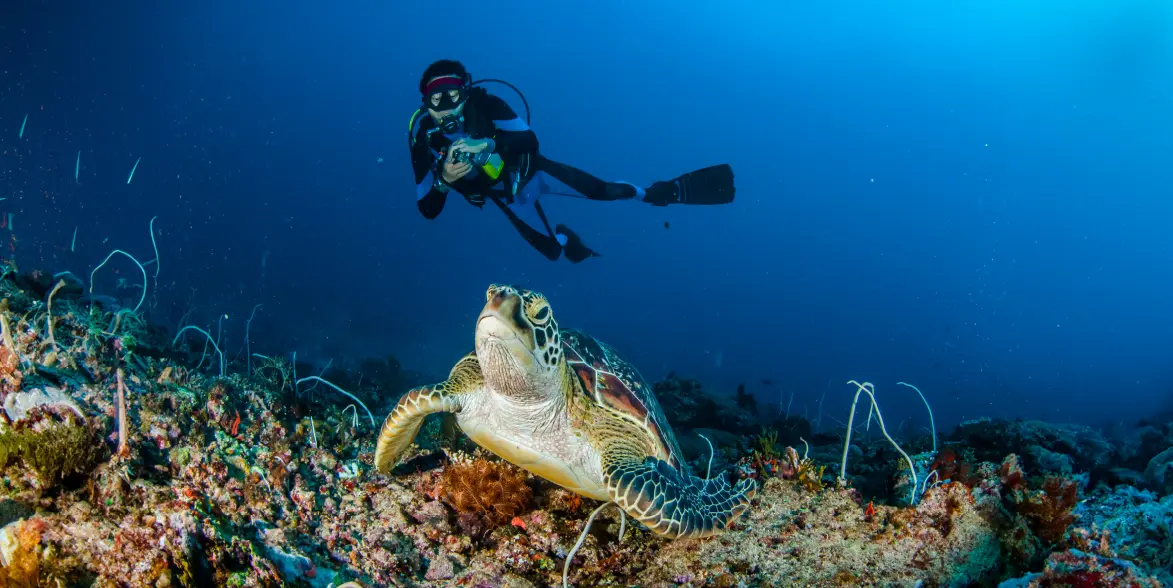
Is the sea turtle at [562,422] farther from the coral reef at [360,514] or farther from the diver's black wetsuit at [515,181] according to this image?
the diver's black wetsuit at [515,181]

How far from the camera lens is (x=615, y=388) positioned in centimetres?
339

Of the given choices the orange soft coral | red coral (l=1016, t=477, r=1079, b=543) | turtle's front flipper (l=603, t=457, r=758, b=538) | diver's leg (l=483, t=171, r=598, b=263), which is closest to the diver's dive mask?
diver's leg (l=483, t=171, r=598, b=263)

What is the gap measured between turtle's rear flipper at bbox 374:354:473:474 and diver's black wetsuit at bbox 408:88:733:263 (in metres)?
4.25

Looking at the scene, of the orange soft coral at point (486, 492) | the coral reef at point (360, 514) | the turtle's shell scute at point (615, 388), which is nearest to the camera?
the coral reef at point (360, 514)

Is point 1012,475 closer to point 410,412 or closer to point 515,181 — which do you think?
point 410,412

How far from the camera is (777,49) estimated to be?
110 metres

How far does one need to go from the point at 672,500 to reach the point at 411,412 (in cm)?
160

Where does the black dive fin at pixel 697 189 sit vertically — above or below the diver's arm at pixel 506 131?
above

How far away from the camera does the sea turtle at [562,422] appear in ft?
8.33

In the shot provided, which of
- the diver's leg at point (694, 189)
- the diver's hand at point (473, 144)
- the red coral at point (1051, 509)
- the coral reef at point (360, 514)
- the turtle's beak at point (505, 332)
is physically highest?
the diver's leg at point (694, 189)

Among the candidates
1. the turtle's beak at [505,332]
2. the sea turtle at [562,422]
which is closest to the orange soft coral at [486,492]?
the sea turtle at [562,422]

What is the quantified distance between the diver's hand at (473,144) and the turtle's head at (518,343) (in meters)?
4.20

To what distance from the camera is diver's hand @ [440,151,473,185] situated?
6.46 metres

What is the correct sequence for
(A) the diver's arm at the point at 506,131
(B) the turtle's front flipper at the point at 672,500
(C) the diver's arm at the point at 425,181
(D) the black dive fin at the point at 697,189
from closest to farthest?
(B) the turtle's front flipper at the point at 672,500
(A) the diver's arm at the point at 506,131
(C) the diver's arm at the point at 425,181
(D) the black dive fin at the point at 697,189
